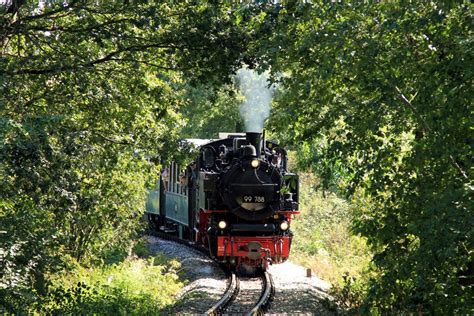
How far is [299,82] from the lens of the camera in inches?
A: 353

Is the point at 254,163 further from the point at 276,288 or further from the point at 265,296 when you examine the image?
the point at 265,296

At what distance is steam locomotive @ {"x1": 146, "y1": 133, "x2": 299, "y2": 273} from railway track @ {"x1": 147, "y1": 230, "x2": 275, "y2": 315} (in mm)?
464

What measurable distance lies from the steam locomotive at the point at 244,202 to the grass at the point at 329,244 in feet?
5.23

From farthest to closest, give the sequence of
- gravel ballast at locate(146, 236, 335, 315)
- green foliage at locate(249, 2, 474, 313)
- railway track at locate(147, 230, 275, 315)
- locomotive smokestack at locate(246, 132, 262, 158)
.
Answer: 1. locomotive smokestack at locate(246, 132, 262, 158)
2. gravel ballast at locate(146, 236, 335, 315)
3. railway track at locate(147, 230, 275, 315)
4. green foliage at locate(249, 2, 474, 313)

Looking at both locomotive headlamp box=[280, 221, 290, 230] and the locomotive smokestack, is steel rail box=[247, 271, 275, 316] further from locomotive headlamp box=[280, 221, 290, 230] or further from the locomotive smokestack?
the locomotive smokestack

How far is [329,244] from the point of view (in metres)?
22.5

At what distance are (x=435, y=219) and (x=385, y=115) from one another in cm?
174

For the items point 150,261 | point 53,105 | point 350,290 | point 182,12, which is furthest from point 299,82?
point 150,261

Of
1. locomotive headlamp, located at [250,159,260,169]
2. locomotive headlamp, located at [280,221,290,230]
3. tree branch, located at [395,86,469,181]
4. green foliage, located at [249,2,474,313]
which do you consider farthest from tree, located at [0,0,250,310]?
locomotive headlamp, located at [280,221,290,230]

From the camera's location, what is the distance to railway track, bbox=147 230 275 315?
42.2 feet

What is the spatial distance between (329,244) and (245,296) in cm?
852

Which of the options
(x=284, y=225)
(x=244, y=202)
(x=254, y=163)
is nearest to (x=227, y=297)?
(x=244, y=202)

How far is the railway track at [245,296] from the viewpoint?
1286cm

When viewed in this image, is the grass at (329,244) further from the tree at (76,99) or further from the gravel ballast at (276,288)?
the tree at (76,99)
